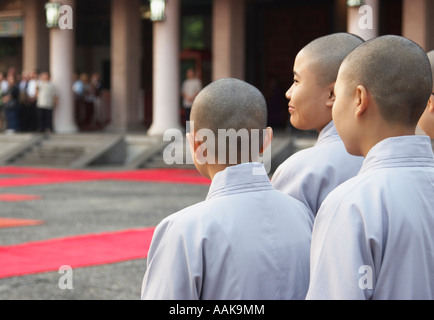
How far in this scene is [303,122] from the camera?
3479mm

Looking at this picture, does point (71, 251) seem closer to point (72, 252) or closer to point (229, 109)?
point (72, 252)

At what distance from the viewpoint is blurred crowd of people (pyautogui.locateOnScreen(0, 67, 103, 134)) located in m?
23.8

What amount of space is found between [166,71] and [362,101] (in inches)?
789

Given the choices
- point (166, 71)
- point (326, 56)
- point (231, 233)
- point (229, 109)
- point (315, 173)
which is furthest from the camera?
point (166, 71)

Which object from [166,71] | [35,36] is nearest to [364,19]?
[166,71]

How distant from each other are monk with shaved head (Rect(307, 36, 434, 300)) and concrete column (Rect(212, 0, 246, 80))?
2080cm

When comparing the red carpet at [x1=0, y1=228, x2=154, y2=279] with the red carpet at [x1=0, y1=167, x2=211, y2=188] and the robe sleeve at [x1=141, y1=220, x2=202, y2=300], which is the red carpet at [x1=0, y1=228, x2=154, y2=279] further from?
the red carpet at [x1=0, y1=167, x2=211, y2=188]

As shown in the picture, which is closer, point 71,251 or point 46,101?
point 71,251

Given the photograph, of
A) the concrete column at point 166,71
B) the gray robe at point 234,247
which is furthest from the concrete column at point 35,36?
the gray robe at point 234,247

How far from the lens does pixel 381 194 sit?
224cm

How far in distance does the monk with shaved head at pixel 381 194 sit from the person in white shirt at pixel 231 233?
0.27 metres

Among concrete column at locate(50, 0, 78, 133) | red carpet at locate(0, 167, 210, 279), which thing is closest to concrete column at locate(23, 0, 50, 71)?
concrete column at locate(50, 0, 78, 133)

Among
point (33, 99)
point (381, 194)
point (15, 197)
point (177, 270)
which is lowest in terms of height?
point (15, 197)

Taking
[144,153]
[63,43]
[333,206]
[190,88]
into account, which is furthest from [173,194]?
[333,206]
